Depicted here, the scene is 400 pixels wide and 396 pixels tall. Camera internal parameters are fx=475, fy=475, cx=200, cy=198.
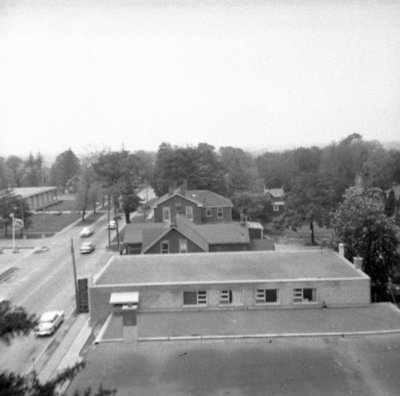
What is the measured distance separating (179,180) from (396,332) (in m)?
24.9

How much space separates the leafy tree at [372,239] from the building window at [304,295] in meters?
3.51

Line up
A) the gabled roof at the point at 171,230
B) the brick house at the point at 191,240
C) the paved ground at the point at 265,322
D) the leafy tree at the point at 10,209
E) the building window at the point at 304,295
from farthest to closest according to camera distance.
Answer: the leafy tree at the point at 10,209 < the brick house at the point at 191,240 < the gabled roof at the point at 171,230 < the building window at the point at 304,295 < the paved ground at the point at 265,322

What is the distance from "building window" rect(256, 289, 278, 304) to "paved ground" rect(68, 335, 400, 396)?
216cm

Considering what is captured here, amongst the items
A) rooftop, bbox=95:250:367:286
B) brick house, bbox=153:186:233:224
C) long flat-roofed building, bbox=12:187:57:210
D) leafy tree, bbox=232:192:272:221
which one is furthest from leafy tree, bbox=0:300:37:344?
long flat-roofed building, bbox=12:187:57:210

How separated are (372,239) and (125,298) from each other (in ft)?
28.4

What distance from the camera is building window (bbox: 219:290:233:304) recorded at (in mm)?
12945

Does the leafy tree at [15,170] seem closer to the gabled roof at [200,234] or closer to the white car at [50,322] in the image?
the gabled roof at [200,234]

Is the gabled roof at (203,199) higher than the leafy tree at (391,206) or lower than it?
higher

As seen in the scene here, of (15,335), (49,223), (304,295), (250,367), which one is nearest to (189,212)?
(49,223)

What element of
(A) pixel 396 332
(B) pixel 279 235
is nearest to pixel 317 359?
(A) pixel 396 332

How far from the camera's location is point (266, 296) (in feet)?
42.6

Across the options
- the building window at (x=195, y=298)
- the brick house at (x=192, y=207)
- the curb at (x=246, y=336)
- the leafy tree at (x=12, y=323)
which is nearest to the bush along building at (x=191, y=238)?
the brick house at (x=192, y=207)

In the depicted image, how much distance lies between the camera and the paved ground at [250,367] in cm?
873

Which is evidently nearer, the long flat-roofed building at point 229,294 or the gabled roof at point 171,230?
the long flat-roofed building at point 229,294
